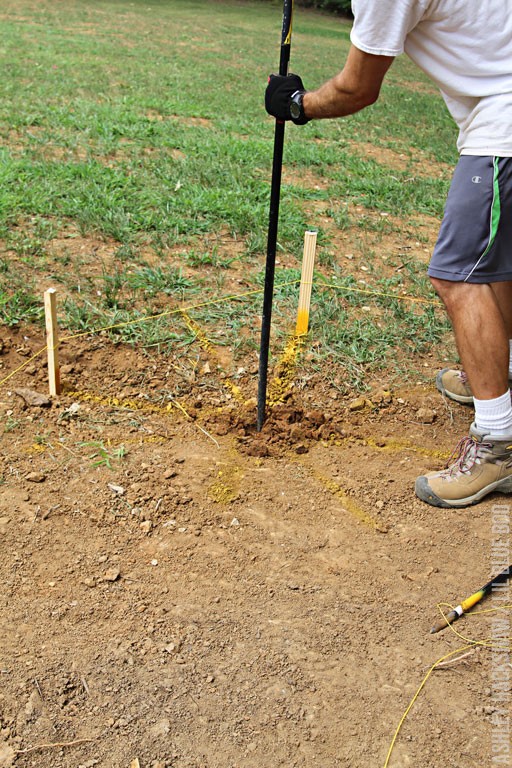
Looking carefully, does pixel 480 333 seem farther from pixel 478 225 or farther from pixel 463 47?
pixel 463 47

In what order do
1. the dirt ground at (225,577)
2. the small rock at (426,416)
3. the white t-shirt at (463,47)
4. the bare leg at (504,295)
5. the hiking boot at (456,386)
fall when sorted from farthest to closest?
1. the hiking boot at (456,386)
2. the small rock at (426,416)
3. the bare leg at (504,295)
4. the white t-shirt at (463,47)
5. the dirt ground at (225,577)

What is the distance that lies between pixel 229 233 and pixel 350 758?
11.9ft

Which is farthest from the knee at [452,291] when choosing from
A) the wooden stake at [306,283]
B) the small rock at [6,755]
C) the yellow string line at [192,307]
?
the small rock at [6,755]

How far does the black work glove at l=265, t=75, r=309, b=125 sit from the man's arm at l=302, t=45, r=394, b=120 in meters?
0.03

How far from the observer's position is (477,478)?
8.84 ft

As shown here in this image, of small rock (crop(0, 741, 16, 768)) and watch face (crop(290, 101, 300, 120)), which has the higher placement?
watch face (crop(290, 101, 300, 120))

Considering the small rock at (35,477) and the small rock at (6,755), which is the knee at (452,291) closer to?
the small rock at (35,477)

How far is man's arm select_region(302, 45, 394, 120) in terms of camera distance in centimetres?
238

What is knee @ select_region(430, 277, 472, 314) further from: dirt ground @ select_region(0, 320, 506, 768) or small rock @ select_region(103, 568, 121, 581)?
small rock @ select_region(103, 568, 121, 581)

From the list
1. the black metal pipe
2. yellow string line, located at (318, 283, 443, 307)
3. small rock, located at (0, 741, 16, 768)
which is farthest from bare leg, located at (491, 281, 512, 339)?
small rock, located at (0, 741, 16, 768)

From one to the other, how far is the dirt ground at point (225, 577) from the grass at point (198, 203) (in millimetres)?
493

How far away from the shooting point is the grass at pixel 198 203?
12.6 feet

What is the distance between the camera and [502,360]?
264 cm

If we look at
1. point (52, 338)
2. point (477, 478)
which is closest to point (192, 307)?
point (52, 338)
